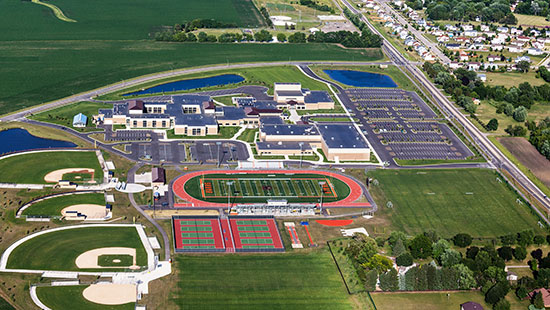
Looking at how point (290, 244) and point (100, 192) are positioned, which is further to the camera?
point (100, 192)

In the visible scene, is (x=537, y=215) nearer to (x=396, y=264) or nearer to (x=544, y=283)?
(x=544, y=283)

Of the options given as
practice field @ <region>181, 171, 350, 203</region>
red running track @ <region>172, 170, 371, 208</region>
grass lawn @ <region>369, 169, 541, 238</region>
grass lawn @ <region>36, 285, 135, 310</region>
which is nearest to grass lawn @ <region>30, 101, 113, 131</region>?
red running track @ <region>172, 170, 371, 208</region>

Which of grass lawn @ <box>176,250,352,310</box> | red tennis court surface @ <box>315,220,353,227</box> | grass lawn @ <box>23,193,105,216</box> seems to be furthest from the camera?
red tennis court surface @ <box>315,220,353,227</box>

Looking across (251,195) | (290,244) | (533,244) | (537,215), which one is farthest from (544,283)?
(251,195)

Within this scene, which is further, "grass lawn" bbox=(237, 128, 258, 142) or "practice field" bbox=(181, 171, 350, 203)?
"grass lawn" bbox=(237, 128, 258, 142)

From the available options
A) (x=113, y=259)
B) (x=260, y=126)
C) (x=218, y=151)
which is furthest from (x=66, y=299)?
(x=260, y=126)

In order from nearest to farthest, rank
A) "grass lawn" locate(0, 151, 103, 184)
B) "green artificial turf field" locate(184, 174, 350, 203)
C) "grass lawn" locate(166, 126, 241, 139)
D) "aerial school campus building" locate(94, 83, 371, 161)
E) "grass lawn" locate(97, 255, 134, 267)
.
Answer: "grass lawn" locate(97, 255, 134, 267)
"green artificial turf field" locate(184, 174, 350, 203)
"grass lawn" locate(0, 151, 103, 184)
"aerial school campus building" locate(94, 83, 371, 161)
"grass lawn" locate(166, 126, 241, 139)

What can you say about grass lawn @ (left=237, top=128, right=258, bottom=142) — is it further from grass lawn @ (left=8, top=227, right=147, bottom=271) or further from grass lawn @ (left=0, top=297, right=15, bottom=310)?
grass lawn @ (left=0, top=297, right=15, bottom=310)
